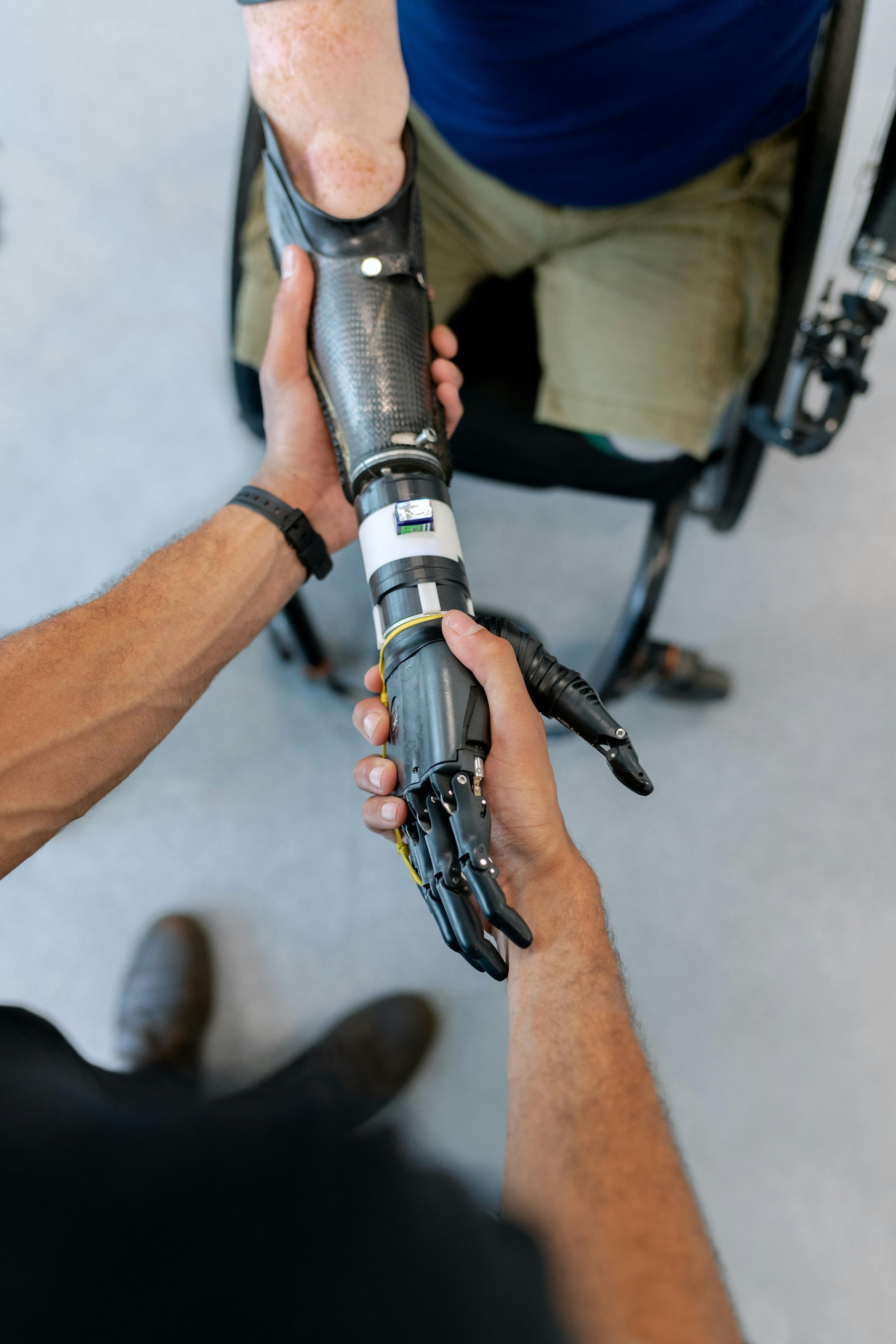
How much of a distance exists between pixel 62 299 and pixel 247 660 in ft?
3.00

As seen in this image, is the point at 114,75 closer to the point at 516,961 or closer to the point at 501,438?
the point at 501,438

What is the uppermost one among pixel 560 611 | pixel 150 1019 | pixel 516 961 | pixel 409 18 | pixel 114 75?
pixel 409 18

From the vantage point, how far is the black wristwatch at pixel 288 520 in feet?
2.92

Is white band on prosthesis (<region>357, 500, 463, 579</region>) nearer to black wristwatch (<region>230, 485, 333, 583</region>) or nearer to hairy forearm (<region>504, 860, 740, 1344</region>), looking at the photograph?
black wristwatch (<region>230, 485, 333, 583</region>)

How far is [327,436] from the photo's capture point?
93 centimetres

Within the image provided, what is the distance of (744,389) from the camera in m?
1.04

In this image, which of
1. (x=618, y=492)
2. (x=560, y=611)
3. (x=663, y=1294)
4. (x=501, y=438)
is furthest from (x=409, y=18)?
(x=663, y=1294)

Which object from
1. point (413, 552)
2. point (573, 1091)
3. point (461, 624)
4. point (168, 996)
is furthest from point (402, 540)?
point (168, 996)

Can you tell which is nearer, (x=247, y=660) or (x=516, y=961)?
(x=516, y=961)

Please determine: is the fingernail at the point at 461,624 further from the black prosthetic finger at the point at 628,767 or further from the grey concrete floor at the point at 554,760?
the grey concrete floor at the point at 554,760

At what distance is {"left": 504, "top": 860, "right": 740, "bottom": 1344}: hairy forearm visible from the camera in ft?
1.52

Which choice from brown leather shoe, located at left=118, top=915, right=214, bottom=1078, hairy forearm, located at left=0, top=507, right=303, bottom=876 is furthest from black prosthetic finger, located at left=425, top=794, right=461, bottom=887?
brown leather shoe, located at left=118, top=915, right=214, bottom=1078

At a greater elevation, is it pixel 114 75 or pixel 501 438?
pixel 114 75

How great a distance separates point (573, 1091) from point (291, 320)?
75cm
